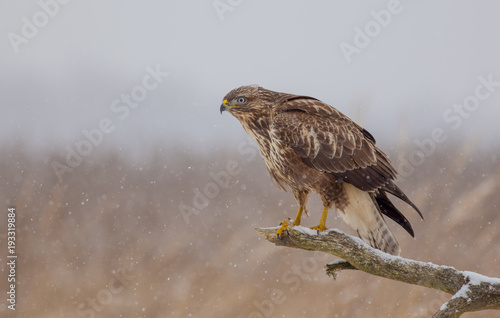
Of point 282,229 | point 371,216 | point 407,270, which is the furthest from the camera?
point 371,216

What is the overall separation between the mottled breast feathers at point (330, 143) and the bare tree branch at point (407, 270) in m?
0.55

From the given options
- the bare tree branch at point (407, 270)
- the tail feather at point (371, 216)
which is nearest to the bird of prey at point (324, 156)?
the tail feather at point (371, 216)

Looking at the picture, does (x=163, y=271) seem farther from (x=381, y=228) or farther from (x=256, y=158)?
(x=381, y=228)

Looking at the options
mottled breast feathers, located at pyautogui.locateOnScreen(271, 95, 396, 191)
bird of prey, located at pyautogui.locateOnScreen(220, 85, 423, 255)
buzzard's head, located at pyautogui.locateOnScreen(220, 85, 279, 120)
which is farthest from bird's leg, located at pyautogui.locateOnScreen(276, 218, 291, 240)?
buzzard's head, located at pyautogui.locateOnScreen(220, 85, 279, 120)

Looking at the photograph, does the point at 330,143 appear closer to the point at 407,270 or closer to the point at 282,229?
the point at 282,229

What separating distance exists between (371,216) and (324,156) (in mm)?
728

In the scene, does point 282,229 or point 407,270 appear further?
point 282,229

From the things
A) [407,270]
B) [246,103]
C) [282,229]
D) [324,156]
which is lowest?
[407,270]

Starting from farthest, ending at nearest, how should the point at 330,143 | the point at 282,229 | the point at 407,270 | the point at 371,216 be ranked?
the point at 371,216 < the point at 330,143 < the point at 282,229 < the point at 407,270

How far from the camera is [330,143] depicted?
4602 millimetres

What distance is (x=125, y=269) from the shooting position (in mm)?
9672

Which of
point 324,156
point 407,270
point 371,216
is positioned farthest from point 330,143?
point 407,270

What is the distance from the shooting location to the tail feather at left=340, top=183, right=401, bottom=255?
4676 millimetres

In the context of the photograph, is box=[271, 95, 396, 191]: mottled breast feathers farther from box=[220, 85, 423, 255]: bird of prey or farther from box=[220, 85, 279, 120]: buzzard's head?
box=[220, 85, 279, 120]: buzzard's head
